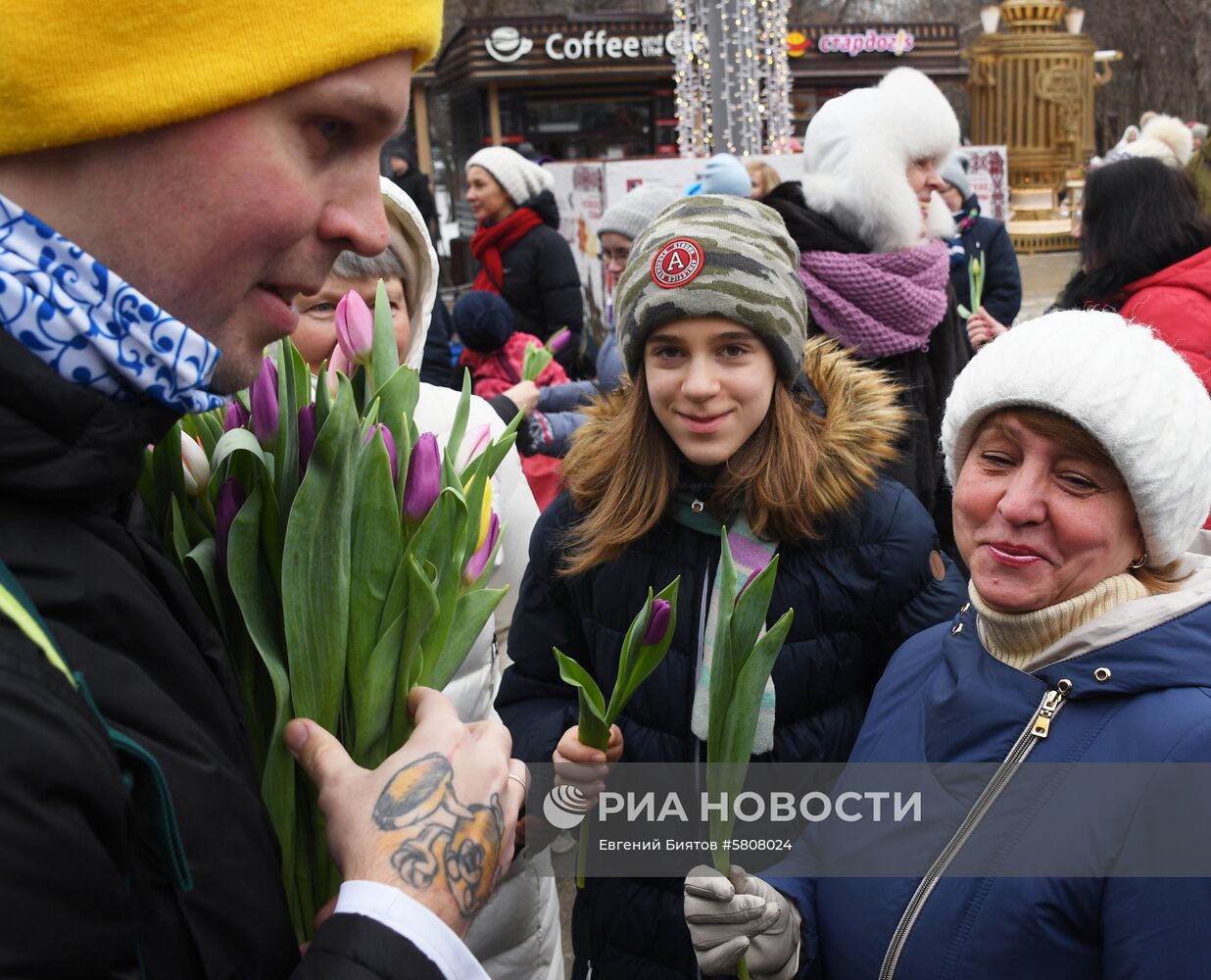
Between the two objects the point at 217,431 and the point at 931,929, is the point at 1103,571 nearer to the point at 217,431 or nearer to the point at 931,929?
the point at 931,929

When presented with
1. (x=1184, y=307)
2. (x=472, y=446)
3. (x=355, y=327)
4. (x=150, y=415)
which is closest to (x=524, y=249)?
(x=1184, y=307)

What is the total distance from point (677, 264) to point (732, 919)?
1.12m

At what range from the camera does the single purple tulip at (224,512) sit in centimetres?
121

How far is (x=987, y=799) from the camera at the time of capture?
1486 mm

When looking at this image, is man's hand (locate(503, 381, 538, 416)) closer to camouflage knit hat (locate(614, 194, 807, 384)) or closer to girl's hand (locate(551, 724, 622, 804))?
camouflage knit hat (locate(614, 194, 807, 384))

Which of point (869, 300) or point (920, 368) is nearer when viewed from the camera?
point (869, 300)

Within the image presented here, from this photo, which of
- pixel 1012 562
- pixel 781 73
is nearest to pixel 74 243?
pixel 1012 562

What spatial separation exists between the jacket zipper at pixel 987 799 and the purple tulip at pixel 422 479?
2.49ft

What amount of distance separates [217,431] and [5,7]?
0.56 meters

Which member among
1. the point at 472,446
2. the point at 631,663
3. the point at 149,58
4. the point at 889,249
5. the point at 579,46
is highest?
the point at 579,46

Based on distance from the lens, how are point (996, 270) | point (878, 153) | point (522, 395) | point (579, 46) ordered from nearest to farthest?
point (522, 395) → point (878, 153) → point (996, 270) → point (579, 46)

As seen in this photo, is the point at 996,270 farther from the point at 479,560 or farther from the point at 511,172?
the point at 479,560

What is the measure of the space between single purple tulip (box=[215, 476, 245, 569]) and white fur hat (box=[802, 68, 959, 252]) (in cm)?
287

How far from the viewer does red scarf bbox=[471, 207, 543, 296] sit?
6.18 m
